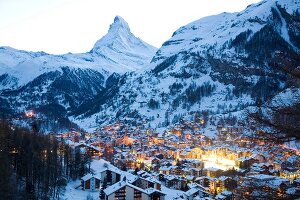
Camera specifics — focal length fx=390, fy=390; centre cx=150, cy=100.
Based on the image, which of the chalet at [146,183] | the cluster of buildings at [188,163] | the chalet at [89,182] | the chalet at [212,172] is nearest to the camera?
the cluster of buildings at [188,163]

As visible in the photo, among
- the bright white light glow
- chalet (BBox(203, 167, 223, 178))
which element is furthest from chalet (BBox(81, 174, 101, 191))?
the bright white light glow

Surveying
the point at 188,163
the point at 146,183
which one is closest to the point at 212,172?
the point at 188,163

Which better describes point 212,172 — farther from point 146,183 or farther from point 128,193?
point 128,193

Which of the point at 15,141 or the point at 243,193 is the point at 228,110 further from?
the point at 243,193

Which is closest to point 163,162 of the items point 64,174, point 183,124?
point 64,174

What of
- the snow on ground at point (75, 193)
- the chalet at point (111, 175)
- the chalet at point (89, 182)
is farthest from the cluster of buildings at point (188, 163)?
the snow on ground at point (75, 193)

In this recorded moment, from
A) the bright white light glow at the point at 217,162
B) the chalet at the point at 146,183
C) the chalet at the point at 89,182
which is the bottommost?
the bright white light glow at the point at 217,162

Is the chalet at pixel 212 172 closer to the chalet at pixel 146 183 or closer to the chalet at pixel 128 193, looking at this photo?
the chalet at pixel 146 183

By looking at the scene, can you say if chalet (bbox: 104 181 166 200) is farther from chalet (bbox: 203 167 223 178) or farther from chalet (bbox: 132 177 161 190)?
chalet (bbox: 203 167 223 178)
